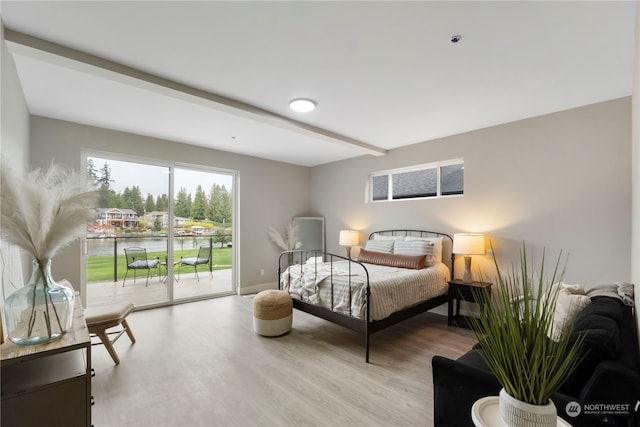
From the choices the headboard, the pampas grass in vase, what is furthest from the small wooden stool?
the headboard

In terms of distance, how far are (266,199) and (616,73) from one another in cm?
488

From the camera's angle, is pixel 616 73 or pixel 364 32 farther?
pixel 616 73

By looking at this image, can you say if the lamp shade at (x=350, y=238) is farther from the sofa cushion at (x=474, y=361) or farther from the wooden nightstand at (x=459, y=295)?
the sofa cushion at (x=474, y=361)

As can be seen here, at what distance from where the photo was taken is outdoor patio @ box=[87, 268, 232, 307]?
4.04 m

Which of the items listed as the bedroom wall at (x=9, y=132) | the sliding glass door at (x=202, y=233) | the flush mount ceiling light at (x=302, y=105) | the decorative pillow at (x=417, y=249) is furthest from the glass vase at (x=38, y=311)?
the decorative pillow at (x=417, y=249)

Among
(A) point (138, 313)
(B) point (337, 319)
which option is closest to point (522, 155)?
(B) point (337, 319)

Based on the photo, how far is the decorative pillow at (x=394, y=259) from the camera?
148 inches

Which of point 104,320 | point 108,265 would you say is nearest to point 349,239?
point 104,320

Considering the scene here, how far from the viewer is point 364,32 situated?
190cm

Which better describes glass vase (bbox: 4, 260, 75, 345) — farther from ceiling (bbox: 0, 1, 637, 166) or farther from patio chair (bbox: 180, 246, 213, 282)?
patio chair (bbox: 180, 246, 213, 282)

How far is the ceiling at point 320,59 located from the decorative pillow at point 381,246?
5.95 ft

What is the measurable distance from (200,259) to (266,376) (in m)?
3.08

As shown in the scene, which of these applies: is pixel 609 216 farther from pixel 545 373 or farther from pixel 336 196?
pixel 336 196

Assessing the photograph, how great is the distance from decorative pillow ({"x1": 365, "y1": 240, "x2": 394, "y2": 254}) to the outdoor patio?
271 cm
